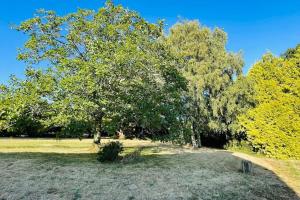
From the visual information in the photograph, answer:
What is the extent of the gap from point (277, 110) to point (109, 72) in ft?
45.6

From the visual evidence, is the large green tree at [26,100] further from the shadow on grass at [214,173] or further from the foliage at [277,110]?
the foliage at [277,110]

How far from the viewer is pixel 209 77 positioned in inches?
1396

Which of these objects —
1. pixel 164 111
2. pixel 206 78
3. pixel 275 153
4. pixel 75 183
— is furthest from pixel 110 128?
pixel 206 78

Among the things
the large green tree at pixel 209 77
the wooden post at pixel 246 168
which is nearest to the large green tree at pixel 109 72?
the wooden post at pixel 246 168

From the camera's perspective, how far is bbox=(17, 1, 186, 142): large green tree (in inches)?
782

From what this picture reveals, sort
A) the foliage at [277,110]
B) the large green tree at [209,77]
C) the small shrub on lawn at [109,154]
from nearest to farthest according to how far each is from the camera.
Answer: the small shrub on lawn at [109,154] < the foliage at [277,110] < the large green tree at [209,77]

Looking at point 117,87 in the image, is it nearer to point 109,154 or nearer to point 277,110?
point 109,154

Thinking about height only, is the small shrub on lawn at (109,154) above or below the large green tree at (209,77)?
below

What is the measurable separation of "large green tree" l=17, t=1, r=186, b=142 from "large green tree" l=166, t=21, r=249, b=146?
11.3 meters

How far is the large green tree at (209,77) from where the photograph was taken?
35.2 m

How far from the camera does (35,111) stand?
21234 mm

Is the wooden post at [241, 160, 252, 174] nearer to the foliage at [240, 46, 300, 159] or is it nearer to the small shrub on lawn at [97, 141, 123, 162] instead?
the small shrub on lawn at [97, 141, 123, 162]

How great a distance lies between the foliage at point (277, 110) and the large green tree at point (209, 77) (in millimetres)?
5920

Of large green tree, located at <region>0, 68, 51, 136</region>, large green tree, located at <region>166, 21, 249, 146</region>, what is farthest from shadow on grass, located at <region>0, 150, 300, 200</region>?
large green tree, located at <region>166, 21, 249, 146</region>
